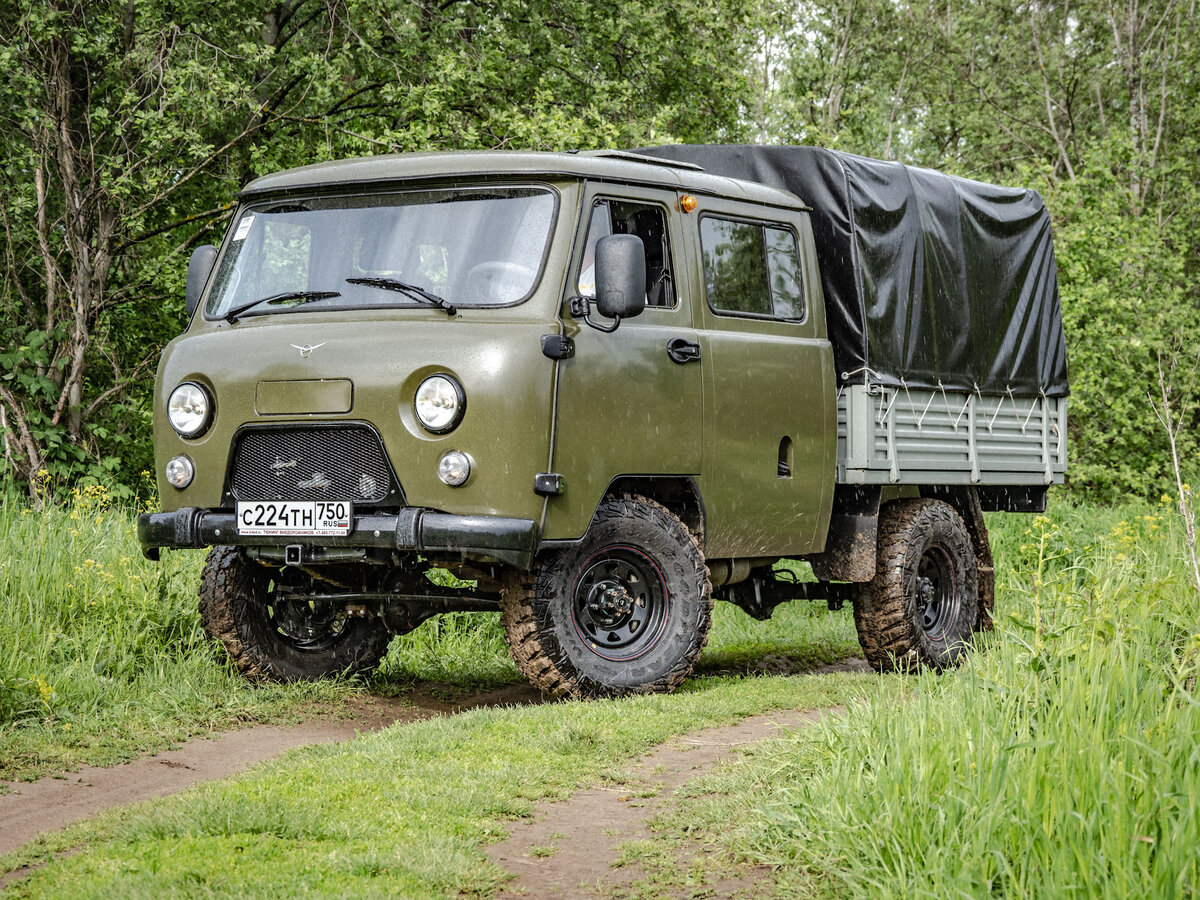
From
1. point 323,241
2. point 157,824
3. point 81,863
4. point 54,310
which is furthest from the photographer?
point 54,310

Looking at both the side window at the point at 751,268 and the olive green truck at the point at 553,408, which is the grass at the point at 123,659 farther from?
the side window at the point at 751,268

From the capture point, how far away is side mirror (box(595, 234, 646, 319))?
21.6ft

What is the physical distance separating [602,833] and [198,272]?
4281 millimetres

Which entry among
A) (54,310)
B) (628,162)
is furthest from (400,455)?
(54,310)

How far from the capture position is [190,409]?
6.86 metres

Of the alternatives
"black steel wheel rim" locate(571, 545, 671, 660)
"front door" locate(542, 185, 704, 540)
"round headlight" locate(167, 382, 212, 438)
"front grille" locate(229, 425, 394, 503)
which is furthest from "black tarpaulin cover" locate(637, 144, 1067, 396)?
"round headlight" locate(167, 382, 212, 438)

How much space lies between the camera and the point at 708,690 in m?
7.37

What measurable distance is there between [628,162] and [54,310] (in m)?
9.78

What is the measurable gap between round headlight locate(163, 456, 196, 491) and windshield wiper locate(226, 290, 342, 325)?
74 cm

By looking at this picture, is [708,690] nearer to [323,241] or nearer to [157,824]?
[323,241]

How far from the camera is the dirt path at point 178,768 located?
16.8 feet

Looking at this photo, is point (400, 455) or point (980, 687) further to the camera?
point (400, 455)

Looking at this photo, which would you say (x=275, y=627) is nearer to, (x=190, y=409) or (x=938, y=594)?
(x=190, y=409)

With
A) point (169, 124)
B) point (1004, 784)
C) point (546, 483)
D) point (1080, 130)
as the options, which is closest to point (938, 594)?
point (546, 483)
